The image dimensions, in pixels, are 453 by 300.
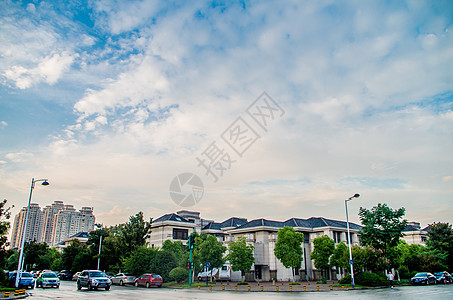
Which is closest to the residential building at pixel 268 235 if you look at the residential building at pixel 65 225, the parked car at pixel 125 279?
the parked car at pixel 125 279

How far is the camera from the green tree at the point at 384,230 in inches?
1341

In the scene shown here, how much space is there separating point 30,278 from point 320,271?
1473 inches

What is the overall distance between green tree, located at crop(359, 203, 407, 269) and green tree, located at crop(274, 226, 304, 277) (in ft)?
25.0

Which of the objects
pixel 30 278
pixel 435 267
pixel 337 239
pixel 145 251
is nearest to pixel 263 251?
pixel 337 239

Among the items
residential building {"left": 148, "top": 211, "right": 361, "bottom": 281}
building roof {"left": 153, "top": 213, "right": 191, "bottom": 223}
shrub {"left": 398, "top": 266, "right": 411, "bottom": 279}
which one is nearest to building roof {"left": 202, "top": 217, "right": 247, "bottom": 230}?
residential building {"left": 148, "top": 211, "right": 361, "bottom": 281}

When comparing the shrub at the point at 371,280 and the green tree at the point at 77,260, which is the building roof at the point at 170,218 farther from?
the shrub at the point at 371,280

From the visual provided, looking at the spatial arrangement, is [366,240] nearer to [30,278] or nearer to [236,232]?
[236,232]

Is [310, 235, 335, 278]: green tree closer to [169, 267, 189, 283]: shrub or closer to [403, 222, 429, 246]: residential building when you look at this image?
[169, 267, 189, 283]: shrub

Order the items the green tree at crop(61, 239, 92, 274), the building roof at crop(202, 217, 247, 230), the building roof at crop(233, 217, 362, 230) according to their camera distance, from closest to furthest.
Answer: the building roof at crop(233, 217, 362, 230) → the green tree at crop(61, 239, 92, 274) → the building roof at crop(202, 217, 247, 230)

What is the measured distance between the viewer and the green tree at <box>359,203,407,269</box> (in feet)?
112

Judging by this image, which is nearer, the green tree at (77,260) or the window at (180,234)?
the green tree at (77,260)

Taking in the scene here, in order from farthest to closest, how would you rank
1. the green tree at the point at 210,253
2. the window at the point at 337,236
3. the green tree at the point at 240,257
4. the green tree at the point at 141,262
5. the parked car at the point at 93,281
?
the window at the point at 337,236 < the green tree at the point at 141,262 < the green tree at the point at 240,257 < the green tree at the point at 210,253 < the parked car at the point at 93,281

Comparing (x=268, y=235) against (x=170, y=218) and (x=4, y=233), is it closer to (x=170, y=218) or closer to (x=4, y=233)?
(x=170, y=218)

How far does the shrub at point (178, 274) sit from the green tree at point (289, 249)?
11059mm
